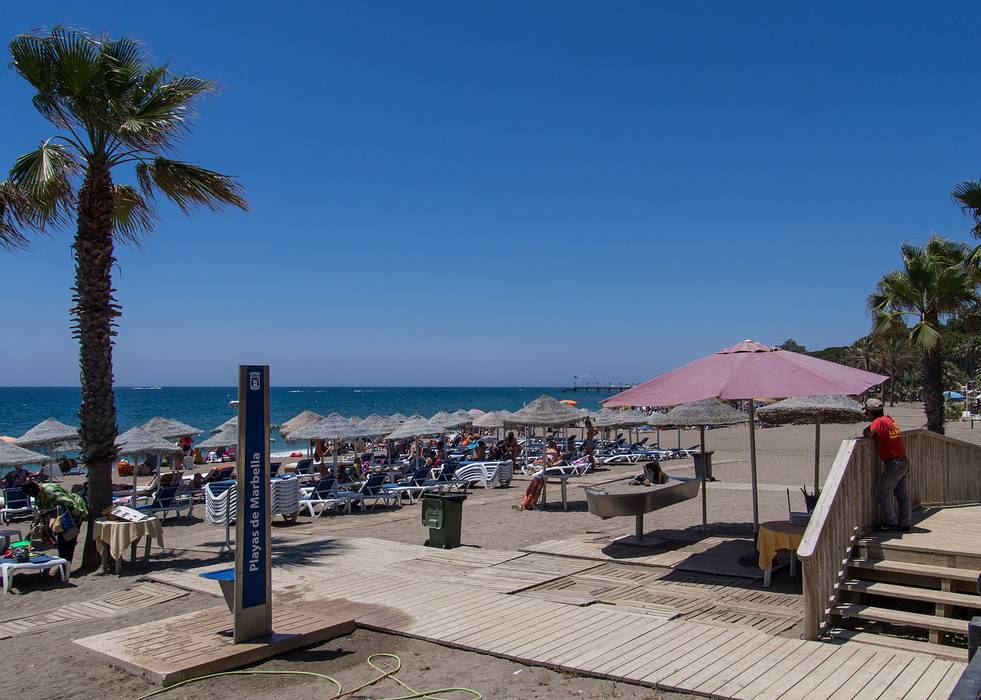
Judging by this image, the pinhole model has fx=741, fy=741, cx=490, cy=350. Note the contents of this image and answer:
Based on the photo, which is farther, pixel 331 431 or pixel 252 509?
pixel 331 431

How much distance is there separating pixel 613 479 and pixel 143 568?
12.8m

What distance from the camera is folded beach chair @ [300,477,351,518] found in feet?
49.0

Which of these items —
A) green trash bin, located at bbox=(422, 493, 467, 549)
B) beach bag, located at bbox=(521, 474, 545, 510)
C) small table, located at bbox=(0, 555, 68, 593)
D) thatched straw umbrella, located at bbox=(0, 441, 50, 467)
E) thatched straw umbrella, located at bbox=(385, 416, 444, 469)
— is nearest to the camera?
small table, located at bbox=(0, 555, 68, 593)

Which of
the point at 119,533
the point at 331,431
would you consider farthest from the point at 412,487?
the point at 119,533

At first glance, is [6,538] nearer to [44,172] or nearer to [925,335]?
[44,172]

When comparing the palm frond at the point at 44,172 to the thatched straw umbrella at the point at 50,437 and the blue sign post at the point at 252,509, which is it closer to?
the blue sign post at the point at 252,509

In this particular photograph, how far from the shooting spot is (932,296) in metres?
17.7

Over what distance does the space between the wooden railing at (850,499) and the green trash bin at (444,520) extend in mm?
5280

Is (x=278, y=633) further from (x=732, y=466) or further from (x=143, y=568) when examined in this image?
(x=732, y=466)

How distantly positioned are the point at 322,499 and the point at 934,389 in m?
14.9

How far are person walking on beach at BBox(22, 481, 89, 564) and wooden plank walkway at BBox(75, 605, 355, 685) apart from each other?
4027 mm

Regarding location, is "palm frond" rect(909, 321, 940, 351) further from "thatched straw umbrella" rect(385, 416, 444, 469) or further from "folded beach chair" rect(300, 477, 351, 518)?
"folded beach chair" rect(300, 477, 351, 518)

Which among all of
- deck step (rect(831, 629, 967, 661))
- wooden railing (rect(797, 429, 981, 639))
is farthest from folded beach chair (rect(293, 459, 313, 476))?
deck step (rect(831, 629, 967, 661))

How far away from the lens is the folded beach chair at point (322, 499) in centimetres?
1495
